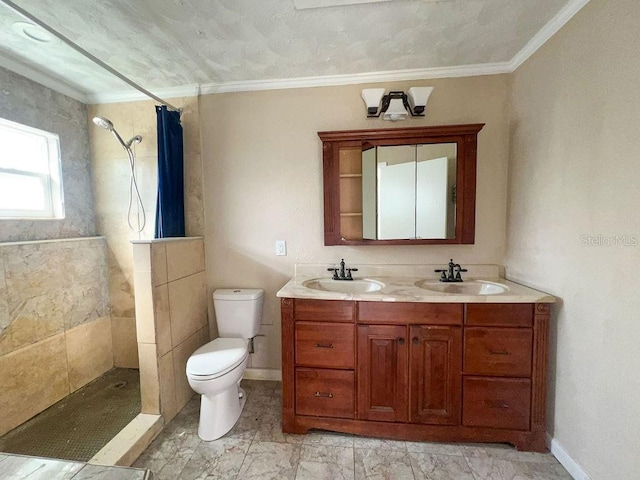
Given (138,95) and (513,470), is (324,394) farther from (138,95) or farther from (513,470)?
(138,95)

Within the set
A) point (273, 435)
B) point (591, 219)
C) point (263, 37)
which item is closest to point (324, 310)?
point (273, 435)

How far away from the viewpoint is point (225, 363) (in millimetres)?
1529

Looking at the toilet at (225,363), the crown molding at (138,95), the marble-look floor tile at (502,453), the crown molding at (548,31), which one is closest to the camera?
the crown molding at (548,31)

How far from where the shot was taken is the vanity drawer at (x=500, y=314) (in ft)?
4.58

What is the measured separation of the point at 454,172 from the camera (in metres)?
1.78

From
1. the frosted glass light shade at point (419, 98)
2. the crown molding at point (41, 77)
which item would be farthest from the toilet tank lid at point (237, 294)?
the crown molding at point (41, 77)

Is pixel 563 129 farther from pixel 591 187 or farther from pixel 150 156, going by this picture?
pixel 150 156

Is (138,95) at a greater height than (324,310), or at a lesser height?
greater

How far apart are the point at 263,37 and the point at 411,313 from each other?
182cm

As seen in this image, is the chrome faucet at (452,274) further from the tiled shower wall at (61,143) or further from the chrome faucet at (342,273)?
the tiled shower wall at (61,143)

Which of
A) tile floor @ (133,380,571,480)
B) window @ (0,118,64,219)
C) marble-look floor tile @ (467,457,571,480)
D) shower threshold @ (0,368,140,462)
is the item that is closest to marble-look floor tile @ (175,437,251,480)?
tile floor @ (133,380,571,480)

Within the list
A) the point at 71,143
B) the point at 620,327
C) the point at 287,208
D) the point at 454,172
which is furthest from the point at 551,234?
the point at 71,143

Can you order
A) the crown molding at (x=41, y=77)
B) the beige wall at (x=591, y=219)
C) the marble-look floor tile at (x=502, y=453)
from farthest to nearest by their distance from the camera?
the crown molding at (x=41, y=77)
the marble-look floor tile at (x=502, y=453)
the beige wall at (x=591, y=219)

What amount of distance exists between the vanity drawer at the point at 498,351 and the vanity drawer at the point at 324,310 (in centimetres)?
67
